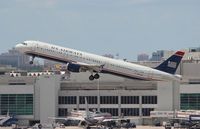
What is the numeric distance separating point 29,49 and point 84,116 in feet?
68.3

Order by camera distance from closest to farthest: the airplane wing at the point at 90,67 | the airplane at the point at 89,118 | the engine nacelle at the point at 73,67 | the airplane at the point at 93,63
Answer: the engine nacelle at the point at 73,67, the airplane at the point at 93,63, the airplane wing at the point at 90,67, the airplane at the point at 89,118

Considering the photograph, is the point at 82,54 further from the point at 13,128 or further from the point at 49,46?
the point at 13,128

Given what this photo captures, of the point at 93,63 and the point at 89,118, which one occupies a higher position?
the point at 93,63

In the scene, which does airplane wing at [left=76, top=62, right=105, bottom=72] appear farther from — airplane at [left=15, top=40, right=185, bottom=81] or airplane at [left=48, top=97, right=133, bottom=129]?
airplane at [left=48, top=97, right=133, bottom=129]

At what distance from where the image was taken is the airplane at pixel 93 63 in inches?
7069

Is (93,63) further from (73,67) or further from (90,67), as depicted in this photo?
(73,67)

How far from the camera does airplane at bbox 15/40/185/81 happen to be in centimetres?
17956

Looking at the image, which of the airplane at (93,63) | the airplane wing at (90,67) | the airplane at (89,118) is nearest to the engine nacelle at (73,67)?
the airplane at (93,63)

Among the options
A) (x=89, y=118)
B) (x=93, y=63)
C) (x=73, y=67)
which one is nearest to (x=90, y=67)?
(x=93, y=63)

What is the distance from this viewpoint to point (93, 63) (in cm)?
18462

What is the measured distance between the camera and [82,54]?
185 m

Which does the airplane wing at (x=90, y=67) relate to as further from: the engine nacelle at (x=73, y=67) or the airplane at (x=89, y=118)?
the airplane at (x=89, y=118)

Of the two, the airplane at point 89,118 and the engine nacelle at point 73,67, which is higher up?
the engine nacelle at point 73,67

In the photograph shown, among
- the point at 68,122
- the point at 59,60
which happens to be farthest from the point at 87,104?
the point at 59,60
